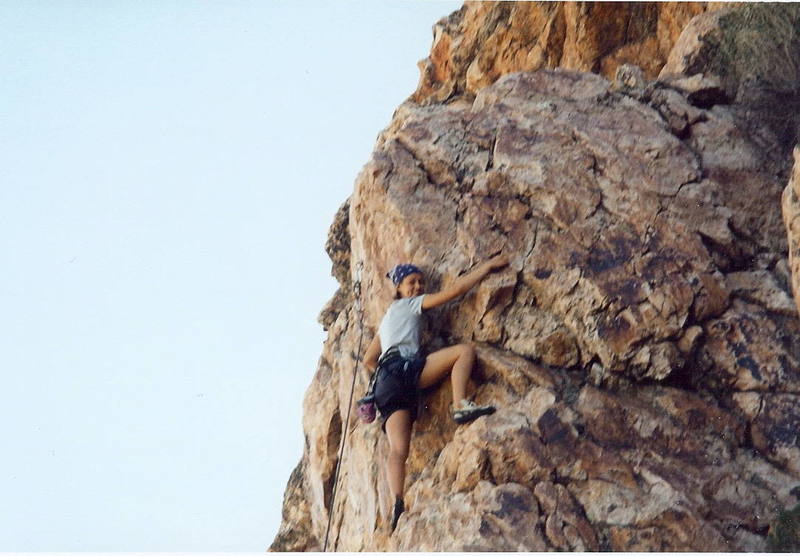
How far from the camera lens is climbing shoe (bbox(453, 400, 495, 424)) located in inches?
386

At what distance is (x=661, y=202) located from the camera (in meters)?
11.6

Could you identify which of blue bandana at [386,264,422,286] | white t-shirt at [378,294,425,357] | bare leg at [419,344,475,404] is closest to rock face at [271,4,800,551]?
bare leg at [419,344,475,404]

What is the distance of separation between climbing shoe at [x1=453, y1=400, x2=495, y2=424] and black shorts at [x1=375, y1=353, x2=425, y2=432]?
0.66 metres

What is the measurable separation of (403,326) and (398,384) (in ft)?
2.50

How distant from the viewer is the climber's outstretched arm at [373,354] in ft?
37.4

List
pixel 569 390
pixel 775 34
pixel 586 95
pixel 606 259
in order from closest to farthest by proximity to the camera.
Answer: pixel 569 390 → pixel 606 259 → pixel 586 95 → pixel 775 34

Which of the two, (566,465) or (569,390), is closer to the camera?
(566,465)

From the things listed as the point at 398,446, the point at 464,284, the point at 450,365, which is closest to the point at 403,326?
the point at 450,365

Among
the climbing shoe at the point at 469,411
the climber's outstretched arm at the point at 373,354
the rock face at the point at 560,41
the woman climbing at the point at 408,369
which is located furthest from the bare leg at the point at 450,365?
the rock face at the point at 560,41

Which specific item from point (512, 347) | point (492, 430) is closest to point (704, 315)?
point (512, 347)

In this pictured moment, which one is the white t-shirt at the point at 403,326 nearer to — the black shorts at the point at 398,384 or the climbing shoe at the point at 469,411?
the black shorts at the point at 398,384

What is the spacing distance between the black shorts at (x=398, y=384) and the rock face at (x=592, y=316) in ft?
1.10

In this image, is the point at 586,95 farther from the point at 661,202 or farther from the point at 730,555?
the point at 730,555

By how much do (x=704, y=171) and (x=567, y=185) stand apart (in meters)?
2.00
